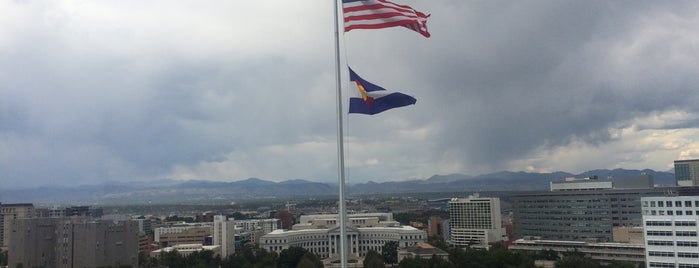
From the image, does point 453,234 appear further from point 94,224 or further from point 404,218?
point 94,224

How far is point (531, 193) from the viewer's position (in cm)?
9081

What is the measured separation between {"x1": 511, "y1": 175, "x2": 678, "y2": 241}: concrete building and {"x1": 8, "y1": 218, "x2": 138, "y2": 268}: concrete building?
64.9 metres

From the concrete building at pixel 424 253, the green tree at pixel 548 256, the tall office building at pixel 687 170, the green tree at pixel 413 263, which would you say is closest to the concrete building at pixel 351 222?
the concrete building at pixel 424 253

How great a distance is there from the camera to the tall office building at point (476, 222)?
84.1 m

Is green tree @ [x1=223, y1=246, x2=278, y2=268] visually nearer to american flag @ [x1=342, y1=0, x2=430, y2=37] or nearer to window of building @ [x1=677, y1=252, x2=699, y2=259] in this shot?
window of building @ [x1=677, y1=252, x2=699, y2=259]

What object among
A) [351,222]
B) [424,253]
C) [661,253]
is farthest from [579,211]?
[661,253]

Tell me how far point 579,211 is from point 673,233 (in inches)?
1852

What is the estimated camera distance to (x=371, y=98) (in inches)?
411

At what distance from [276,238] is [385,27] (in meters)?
65.3

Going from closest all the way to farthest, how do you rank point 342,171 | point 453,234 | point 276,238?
point 342,171, point 276,238, point 453,234

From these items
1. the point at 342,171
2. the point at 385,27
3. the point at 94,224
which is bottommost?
the point at 94,224

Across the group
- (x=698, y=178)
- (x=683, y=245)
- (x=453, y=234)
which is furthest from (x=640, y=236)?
(x=698, y=178)

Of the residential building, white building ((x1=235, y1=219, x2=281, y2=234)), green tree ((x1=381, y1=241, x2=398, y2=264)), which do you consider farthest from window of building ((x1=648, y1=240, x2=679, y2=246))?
white building ((x1=235, y1=219, x2=281, y2=234))

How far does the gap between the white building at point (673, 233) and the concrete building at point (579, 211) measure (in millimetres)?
39854
